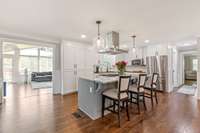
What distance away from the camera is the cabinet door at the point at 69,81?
572 cm

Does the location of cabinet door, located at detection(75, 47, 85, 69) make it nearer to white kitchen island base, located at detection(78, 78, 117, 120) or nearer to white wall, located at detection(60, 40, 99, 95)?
white wall, located at detection(60, 40, 99, 95)

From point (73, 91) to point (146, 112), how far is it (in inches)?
141

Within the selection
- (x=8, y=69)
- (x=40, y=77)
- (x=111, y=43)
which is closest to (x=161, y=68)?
(x=111, y=43)

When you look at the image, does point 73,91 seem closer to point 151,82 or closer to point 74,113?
point 74,113

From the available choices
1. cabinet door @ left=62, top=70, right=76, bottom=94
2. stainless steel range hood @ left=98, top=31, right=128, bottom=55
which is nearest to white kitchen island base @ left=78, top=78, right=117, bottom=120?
stainless steel range hood @ left=98, top=31, right=128, bottom=55

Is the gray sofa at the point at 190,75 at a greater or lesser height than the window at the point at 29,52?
lesser

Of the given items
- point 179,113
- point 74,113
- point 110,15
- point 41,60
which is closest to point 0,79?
point 74,113

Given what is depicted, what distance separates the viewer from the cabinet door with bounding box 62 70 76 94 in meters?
5.72

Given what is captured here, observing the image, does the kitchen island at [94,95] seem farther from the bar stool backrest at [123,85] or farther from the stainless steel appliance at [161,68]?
the stainless steel appliance at [161,68]

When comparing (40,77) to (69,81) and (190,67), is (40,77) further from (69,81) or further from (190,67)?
(190,67)

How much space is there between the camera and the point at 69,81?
232 inches

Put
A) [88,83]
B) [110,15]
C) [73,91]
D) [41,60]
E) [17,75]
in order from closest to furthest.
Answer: [110,15] < [88,83] < [73,91] < [17,75] < [41,60]

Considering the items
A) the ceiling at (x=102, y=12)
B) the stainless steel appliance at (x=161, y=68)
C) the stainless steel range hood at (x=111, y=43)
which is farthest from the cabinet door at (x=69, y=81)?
the stainless steel appliance at (x=161, y=68)

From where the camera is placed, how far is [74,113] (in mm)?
3396
